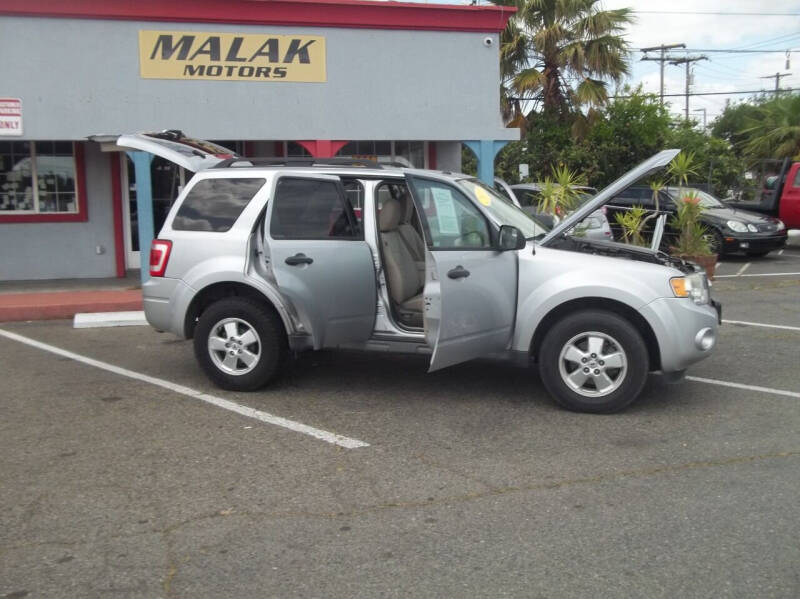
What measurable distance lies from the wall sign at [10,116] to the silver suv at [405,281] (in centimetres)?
574

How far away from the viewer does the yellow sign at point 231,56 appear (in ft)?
40.9

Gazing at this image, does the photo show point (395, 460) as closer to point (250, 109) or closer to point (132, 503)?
point (132, 503)

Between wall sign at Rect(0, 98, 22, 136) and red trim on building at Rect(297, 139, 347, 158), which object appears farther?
red trim on building at Rect(297, 139, 347, 158)

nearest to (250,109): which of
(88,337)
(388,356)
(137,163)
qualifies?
(137,163)

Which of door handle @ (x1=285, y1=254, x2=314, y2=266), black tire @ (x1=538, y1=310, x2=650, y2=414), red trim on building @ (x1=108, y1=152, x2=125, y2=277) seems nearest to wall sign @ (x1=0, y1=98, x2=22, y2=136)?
red trim on building @ (x1=108, y1=152, x2=125, y2=277)

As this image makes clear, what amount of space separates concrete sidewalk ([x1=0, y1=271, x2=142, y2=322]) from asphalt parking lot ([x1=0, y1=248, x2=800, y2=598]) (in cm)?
325

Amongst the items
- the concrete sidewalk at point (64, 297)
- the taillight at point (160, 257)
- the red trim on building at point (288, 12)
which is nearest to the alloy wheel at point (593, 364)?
the taillight at point (160, 257)

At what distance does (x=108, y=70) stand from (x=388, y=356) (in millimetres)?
6897

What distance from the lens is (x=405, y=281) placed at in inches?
269

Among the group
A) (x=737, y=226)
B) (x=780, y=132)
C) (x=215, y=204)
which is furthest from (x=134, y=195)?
(x=780, y=132)

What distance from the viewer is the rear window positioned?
6.93 meters

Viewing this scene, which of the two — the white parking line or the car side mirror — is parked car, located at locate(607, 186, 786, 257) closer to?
the car side mirror

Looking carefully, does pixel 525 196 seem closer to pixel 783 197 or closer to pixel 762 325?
pixel 783 197

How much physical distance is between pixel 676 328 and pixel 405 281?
83.3 inches
